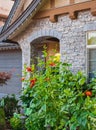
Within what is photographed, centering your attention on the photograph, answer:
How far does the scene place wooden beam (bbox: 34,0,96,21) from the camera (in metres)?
9.90

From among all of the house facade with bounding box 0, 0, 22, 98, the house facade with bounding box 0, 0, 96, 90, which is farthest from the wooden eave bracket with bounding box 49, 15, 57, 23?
the house facade with bounding box 0, 0, 22, 98

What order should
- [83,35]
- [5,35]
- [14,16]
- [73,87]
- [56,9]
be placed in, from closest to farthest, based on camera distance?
[73,87] → [83,35] → [56,9] → [5,35] → [14,16]

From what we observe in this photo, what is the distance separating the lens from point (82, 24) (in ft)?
34.0

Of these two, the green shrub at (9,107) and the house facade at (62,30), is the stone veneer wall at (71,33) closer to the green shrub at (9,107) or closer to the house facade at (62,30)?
the house facade at (62,30)

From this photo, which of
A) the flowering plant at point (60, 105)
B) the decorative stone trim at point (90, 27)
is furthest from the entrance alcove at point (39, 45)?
the flowering plant at point (60, 105)

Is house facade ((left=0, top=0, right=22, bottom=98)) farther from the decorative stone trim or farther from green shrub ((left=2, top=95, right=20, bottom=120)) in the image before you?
the decorative stone trim

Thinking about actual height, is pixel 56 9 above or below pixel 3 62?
above

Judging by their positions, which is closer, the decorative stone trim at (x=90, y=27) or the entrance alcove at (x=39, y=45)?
the decorative stone trim at (x=90, y=27)

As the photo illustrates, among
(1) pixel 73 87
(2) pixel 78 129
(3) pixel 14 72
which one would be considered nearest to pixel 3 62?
(3) pixel 14 72

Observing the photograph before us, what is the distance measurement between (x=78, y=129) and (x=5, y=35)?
810cm

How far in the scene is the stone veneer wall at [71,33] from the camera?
1030 centimetres

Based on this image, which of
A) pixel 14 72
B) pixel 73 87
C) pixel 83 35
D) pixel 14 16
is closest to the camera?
pixel 73 87

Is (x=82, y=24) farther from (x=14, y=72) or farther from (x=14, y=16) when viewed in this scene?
(x=14, y=72)

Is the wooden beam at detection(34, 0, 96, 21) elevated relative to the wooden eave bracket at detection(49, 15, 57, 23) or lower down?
elevated
